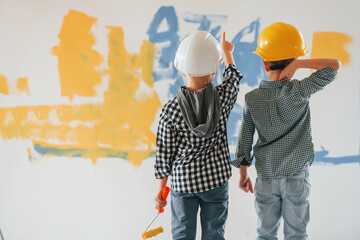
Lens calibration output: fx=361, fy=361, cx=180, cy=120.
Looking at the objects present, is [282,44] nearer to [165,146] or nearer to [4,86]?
[165,146]

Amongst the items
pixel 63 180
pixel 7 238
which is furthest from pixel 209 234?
pixel 7 238

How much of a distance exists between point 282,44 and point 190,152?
49cm

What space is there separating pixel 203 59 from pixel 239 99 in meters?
0.51

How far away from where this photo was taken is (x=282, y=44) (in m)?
1.24

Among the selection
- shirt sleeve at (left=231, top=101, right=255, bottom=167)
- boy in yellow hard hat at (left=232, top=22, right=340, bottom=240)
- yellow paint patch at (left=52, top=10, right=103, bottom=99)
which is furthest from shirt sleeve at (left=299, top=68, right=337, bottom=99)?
yellow paint patch at (left=52, top=10, right=103, bottom=99)

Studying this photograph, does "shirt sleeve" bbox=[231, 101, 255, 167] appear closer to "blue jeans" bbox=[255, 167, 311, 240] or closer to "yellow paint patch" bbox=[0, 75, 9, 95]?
"blue jeans" bbox=[255, 167, 311, 240]

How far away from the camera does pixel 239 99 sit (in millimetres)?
1669

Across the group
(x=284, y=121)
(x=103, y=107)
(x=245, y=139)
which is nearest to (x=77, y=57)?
(x=103, y=107)

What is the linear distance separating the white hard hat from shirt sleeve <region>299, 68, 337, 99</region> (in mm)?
298

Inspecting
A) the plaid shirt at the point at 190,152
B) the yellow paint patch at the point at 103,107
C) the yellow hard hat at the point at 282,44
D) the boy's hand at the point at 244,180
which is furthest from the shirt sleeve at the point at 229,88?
the yellow paint patch at the point at 103,107

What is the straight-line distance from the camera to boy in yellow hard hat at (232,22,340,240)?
1.21 metres

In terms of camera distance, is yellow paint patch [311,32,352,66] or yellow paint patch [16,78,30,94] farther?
yellow paint patch [16,78,30,94]

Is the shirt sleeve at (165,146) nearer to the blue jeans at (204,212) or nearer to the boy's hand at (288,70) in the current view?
the blue jeans at (204,212)

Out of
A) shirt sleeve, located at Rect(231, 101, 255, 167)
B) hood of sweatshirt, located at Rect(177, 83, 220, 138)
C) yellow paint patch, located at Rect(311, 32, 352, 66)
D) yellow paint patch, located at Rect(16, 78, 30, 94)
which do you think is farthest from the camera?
yellow paint patch, located at Rect(16, 78, 30, 94)
